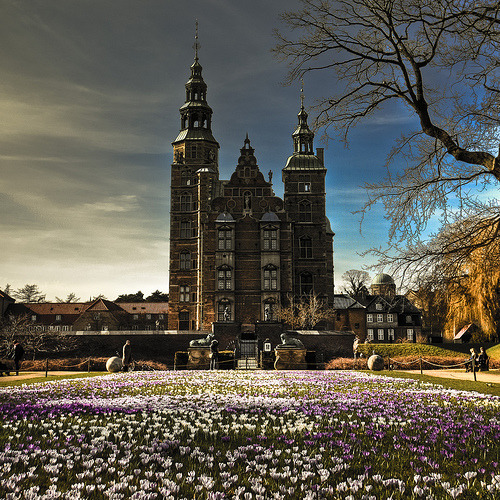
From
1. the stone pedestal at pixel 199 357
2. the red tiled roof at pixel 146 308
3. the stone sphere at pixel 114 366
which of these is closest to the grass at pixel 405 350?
Answer: the stone pedestal at pixel 199 357

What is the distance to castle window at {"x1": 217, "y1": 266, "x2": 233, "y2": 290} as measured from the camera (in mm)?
49981

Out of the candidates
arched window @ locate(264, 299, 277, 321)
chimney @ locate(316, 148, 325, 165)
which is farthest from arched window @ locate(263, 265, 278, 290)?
chimney @ locate(316, 148, 325, 165)

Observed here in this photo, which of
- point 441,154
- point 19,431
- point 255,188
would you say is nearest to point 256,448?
point 19,431

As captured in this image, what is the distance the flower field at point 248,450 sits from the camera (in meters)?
4.29

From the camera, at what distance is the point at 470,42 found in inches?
427

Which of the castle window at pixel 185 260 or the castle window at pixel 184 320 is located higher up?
the castle window at pixel 185 260

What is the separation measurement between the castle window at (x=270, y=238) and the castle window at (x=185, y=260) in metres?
9.62

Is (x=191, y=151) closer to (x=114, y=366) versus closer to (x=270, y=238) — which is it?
(x=270, y=238)

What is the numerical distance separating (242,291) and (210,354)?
20.4 m

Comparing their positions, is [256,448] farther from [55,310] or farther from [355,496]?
[55,310]

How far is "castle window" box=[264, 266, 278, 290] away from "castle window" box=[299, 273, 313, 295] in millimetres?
4357

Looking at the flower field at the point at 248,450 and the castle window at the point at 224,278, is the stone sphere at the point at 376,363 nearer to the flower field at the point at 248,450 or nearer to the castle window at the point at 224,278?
the flower field at the point at 248,450

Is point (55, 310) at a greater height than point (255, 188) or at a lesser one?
lesser

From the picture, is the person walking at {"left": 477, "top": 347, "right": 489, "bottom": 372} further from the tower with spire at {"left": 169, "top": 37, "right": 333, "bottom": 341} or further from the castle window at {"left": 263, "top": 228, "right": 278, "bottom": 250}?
the castle window at {"left": 263, "top": 228, "right": 278, "bottom": 250}
